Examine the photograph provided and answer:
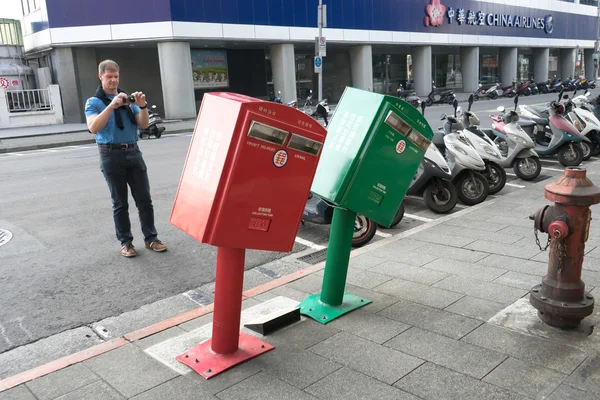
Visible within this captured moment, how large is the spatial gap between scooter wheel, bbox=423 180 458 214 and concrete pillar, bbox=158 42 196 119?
59.9ft

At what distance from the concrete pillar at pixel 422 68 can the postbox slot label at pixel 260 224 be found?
115 ft

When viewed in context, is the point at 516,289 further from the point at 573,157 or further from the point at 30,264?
the point at 573,157

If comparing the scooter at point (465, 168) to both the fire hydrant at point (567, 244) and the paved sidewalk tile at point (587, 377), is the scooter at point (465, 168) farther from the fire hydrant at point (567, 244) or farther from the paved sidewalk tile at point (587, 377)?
the paved sidewalk tile at point (587, 377)

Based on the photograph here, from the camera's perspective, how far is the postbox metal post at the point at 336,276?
3.76 meters

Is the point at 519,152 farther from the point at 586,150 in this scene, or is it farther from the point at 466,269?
the point at 466,269

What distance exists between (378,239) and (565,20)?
171ft

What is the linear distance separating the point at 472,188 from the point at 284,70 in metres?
21.3

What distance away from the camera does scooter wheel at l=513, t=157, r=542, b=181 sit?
8.72m

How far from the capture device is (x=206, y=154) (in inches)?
114

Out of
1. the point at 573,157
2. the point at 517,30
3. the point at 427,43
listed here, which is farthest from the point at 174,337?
the point at 517,30

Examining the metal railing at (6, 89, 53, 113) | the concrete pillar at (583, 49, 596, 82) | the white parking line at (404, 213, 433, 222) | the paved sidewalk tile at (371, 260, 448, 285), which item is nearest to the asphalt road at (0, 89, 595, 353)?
the white parking line at (404, 213, 433, 222)

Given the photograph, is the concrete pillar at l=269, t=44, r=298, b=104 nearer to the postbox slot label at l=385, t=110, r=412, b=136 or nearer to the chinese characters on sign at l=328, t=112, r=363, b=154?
the chinese characters on sign at l=328, t=112, r=363, b=154

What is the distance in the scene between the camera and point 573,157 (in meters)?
9.63

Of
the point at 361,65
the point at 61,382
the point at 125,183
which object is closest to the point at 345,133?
the point at 61,382
